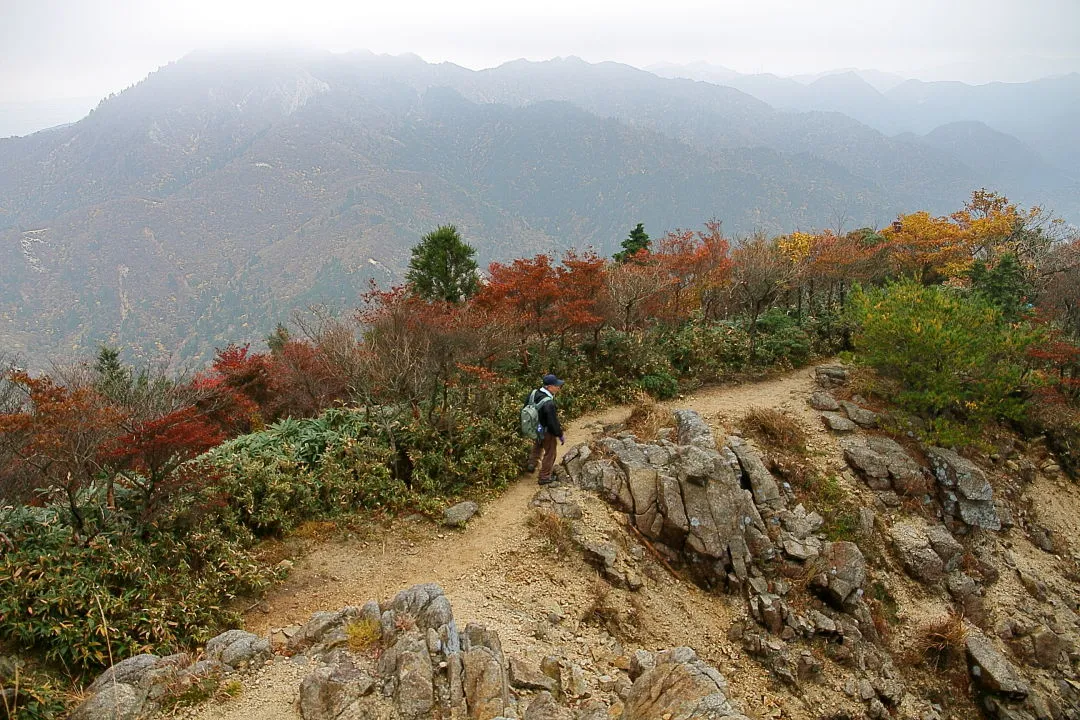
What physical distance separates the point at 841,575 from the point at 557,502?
4842 millimetres

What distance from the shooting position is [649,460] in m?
A: 9.53

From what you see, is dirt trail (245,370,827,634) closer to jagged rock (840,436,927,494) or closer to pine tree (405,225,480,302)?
jagged rock (840,436,927,494)

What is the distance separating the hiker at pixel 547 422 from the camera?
8.80 m

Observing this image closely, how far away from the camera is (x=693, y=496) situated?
29.4 feet

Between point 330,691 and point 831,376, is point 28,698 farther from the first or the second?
point 831,376

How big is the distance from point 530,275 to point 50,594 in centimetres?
1012

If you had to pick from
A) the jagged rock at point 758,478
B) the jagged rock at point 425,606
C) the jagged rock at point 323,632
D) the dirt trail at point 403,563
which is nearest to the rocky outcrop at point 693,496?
the jagged rock at point 758,478

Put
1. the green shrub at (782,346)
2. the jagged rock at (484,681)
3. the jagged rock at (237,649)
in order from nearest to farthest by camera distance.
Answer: the jagged rock at (484,681) → the jagged rock at (237,649) → the green shrub at (782,346)

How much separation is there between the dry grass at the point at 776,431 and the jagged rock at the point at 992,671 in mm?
4038

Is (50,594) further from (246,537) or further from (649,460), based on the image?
(649,460)

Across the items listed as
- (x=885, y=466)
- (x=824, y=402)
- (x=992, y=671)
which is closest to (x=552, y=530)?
(x=992, y=671)

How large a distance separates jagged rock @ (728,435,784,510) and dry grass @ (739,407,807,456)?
1.11 meters

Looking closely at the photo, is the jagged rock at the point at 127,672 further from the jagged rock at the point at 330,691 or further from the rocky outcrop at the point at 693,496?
the rocky outcrop at the point at 693,496

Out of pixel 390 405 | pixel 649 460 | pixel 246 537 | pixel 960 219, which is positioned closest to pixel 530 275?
pixel 390 405
